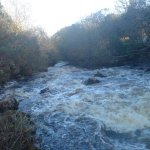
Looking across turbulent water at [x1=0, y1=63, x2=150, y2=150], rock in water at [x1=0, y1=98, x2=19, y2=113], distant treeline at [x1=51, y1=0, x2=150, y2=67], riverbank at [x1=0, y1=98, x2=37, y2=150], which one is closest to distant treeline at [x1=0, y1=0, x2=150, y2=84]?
distant treeline at [x1=51, y1=0, x2=150, y2=67]

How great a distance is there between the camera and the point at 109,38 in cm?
3031

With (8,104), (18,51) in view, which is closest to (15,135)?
→ (8,104)

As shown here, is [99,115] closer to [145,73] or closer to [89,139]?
[89,139]

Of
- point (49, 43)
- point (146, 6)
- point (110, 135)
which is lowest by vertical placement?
point (110, 135)

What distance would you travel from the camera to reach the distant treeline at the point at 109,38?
27.8 m

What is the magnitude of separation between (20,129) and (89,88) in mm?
8852

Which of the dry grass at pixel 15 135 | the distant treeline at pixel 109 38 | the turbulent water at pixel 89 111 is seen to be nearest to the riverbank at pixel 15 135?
the dry grass at pixel 15 135

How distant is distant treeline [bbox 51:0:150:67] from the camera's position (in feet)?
91.2

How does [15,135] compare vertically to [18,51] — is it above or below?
below

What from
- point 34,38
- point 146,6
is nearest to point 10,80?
point 34,38

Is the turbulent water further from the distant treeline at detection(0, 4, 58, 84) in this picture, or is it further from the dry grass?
the distant treeline at detection(0, 4, 58, 84)

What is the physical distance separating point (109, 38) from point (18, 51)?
9.64 meters

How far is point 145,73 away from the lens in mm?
22250

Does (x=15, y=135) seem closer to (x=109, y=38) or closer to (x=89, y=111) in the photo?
(x=89, y=111)
